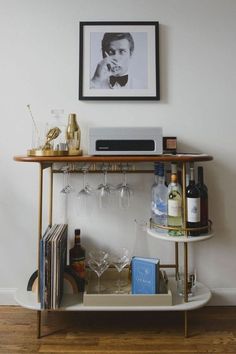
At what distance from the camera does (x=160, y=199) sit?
157 cm

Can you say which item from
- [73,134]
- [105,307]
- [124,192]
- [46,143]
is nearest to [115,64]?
[73,134]

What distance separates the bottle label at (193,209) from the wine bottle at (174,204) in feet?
0.15

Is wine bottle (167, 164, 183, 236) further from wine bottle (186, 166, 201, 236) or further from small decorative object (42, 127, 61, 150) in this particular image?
small decorative object (42, 127, 61, 150)

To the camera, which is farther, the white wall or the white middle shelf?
the white wall

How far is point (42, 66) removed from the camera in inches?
67.5

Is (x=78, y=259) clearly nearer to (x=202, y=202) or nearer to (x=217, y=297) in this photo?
(x=202, y=202)

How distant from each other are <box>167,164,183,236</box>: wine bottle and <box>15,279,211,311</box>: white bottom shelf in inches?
13.7

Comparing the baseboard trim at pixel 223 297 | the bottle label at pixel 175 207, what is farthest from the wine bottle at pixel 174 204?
the baseboard trim at pixel 223 297

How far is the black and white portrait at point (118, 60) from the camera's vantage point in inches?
66.8

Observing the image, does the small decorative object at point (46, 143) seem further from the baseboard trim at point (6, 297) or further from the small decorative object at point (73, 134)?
the baseboard trim at point (6, 297)

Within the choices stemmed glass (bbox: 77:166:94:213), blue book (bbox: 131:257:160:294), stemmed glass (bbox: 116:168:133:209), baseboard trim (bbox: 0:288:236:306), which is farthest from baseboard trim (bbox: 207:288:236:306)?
stemmed glass (bbox: 77:166:94:213)

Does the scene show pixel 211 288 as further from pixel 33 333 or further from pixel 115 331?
pixel 33 333

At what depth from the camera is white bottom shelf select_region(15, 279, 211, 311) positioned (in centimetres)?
140

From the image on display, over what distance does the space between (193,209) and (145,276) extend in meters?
0.42
